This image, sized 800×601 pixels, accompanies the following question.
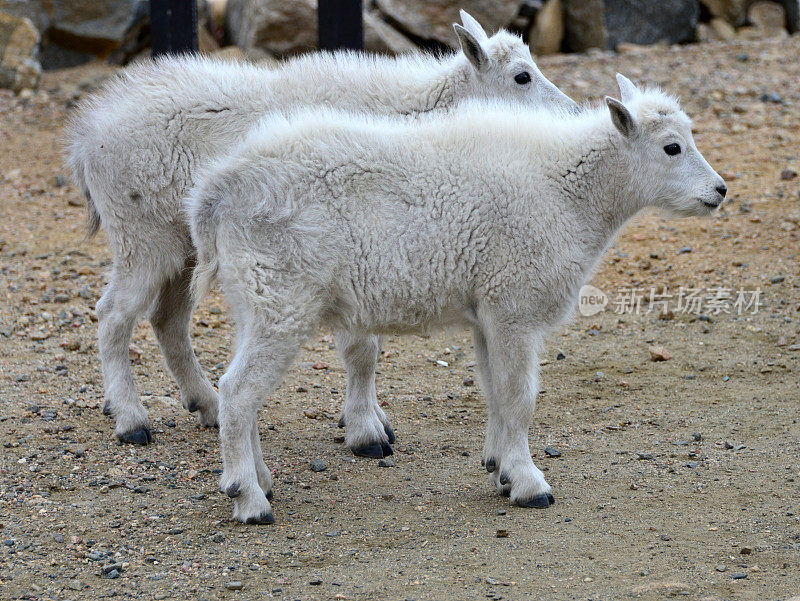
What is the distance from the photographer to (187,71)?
259 inches

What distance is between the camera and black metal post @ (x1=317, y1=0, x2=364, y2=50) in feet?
30.4

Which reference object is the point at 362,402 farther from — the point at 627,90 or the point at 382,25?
the point at 382,25

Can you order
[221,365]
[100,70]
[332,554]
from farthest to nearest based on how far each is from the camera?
[100,70] < [221,365] < [332,554]

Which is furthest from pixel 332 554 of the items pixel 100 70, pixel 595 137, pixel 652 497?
pixel 100 70

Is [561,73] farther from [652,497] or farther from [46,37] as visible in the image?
[652,497]

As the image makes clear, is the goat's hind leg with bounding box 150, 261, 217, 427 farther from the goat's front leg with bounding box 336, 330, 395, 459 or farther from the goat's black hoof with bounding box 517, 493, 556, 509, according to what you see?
the goat's black hoof with bounding box 517, 493, 556, 509

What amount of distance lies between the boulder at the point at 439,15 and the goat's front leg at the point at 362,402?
9426 mm

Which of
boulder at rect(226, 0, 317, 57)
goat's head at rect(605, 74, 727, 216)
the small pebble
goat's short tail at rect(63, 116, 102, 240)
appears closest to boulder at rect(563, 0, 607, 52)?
the small pebble

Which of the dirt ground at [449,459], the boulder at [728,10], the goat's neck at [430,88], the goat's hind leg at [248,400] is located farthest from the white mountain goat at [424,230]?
the boulder at [728,10]

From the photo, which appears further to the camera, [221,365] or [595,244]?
[221,365]

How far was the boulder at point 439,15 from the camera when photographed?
15.0 m

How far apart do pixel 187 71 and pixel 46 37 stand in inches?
421

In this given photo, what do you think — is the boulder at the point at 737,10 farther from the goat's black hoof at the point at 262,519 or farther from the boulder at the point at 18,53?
the goat's black hoof at the point at 262,519

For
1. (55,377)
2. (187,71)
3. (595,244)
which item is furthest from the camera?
(55,377)
